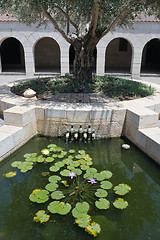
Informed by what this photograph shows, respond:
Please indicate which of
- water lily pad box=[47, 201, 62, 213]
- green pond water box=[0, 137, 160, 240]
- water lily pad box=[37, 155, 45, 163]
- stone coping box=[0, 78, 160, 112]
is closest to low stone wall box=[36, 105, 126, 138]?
stone coping box=[0, 78, 160, 112]

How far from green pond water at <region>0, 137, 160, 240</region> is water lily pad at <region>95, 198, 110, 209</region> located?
0.21ft

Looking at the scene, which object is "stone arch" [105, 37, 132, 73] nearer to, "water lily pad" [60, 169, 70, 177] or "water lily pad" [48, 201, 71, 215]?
"water lily pad" [60, 169, 70, 177]

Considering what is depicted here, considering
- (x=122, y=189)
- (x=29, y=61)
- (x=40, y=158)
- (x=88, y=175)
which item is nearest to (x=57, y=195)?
(x=88, y=175)

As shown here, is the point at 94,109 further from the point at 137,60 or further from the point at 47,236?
the point at 137,60

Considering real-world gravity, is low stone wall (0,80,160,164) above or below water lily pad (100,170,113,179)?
above

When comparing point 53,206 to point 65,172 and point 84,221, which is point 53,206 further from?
point 65,172

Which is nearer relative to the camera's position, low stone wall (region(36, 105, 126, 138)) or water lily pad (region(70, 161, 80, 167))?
water lily pad (region(70, 161, 80, 167))

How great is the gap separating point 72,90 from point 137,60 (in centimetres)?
821

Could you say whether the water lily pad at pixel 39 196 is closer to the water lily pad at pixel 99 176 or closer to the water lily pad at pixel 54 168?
the water lily pad at pixel 54 168

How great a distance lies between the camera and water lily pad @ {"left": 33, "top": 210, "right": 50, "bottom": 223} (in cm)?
316

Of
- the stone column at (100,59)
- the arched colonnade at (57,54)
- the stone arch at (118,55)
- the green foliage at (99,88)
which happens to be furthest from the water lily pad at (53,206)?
the stone arch at (118,55)

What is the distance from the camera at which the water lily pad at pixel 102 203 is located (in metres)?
3.39

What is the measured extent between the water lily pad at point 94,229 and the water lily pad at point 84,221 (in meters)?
0.06

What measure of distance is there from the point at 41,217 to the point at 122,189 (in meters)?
1.41
